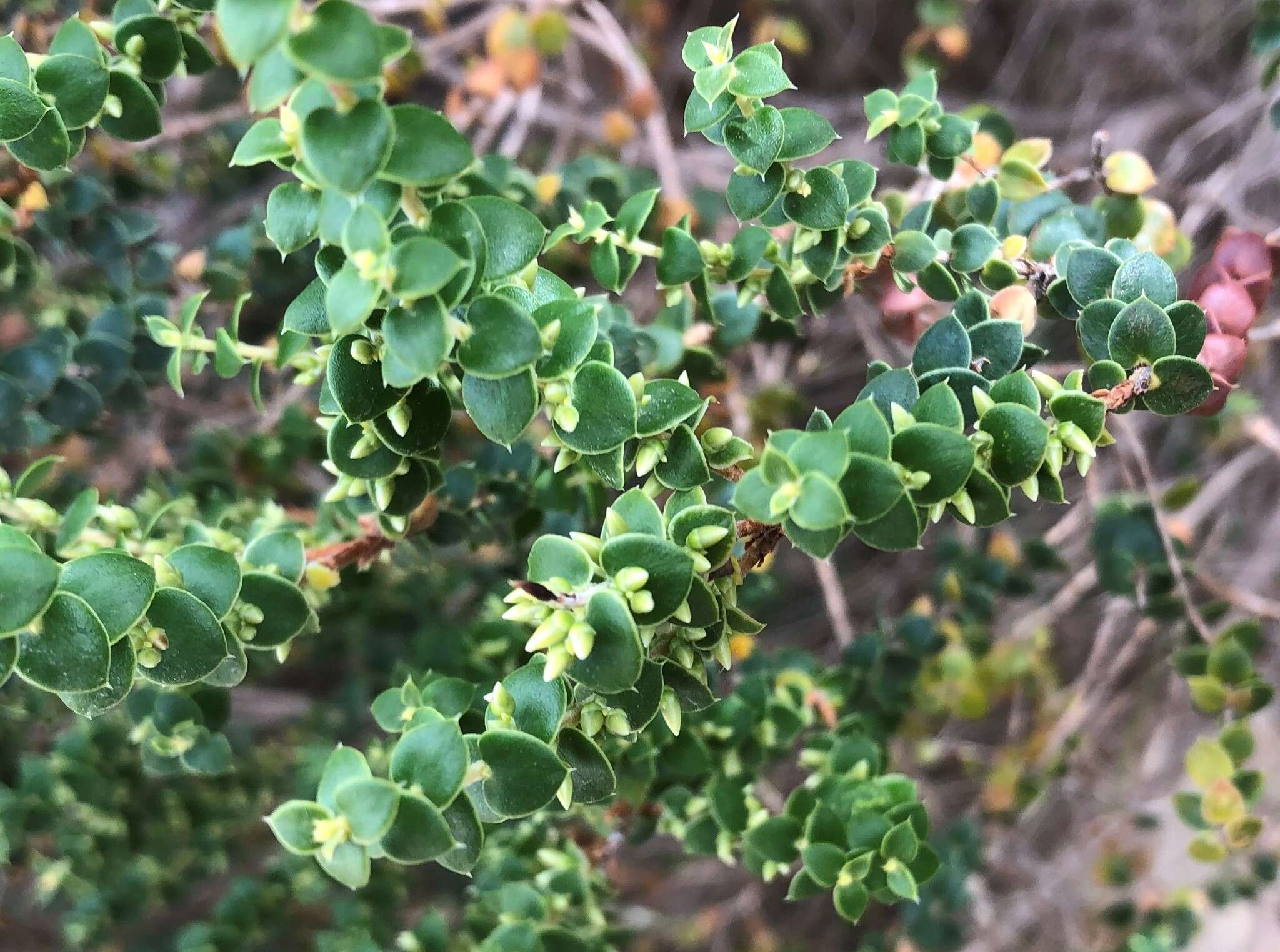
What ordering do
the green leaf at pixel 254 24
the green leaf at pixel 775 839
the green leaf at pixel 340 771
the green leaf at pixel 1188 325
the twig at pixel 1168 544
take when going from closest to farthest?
the green leaf at pixel 254 24
the green leaf at pixel 340 771
the green leaf at pixel 1188 325
the green leaf at pixel 775 839
the twig at pixel 1168 544

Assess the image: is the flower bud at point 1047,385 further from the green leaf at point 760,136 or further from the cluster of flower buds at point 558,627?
the cluster of flower buds at point 558,627

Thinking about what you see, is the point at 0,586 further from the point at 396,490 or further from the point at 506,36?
the point at 506,36

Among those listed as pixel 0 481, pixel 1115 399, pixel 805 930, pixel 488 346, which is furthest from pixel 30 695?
pixel 805 930

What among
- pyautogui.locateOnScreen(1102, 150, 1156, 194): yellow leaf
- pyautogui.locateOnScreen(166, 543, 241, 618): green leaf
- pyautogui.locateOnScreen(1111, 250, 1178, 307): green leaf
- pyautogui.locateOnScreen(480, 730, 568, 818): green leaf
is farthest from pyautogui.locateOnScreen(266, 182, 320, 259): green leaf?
pyautogui.locateOnScreen(1102, 150, 1156, 194): yellow leaf

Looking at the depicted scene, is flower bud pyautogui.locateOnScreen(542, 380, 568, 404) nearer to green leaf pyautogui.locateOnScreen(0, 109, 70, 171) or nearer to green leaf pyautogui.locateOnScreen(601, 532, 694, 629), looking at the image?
green leaf pyautogui.locateOnScreen(601, 532, 694, 629)

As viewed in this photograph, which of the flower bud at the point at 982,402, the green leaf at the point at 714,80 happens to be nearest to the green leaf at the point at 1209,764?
the flower bud at the point at 982,402

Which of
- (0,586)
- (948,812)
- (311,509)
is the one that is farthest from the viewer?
(948,812)
